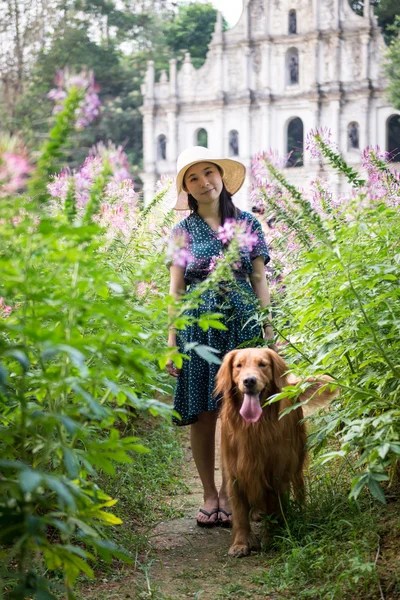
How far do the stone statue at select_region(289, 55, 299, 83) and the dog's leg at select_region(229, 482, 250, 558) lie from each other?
103 feet

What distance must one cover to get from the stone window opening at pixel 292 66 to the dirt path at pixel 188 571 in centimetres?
3094

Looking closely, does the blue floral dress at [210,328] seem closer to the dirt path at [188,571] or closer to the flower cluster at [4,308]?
the dirt path at [188,571]

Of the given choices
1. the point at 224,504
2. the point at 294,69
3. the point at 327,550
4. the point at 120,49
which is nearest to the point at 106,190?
the point at 224,504

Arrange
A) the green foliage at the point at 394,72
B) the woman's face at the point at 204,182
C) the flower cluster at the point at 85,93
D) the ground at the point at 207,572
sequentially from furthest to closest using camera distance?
the green foliage at the point at 394,72
the woman's face at the point at 204,182
the ground at the point at 207,572
the flower cluster at the point at 85,93

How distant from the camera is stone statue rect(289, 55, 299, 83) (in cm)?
3306

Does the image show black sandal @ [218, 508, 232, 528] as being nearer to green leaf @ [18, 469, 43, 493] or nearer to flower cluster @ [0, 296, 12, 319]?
flower cluster @ [0, 296, 12, 319]

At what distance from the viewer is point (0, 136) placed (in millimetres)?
1909

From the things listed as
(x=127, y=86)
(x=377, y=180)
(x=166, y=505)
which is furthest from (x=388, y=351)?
(x=127, y=86)

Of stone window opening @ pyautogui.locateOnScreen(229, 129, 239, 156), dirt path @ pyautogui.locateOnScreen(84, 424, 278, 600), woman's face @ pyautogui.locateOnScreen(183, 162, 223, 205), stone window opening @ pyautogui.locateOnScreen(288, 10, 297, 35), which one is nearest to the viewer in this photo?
dirt path @ pyautogui.locateOnScreen(84, 424, 278, 600)

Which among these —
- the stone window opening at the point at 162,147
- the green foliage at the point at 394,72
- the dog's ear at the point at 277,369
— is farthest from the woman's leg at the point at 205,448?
the stone window opening at the point at 162,147

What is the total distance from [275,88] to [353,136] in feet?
12.4

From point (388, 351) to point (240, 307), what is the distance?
113 cm

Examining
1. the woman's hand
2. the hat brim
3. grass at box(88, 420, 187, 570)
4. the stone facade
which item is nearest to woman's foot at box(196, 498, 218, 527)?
grass at box(88, 420, 187, 570)

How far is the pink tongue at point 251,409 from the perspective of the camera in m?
3.17
